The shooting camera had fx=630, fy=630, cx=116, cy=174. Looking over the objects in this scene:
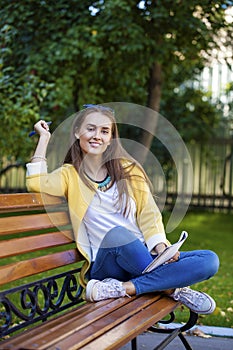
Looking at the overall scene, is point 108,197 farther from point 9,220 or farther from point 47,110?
point 47,110

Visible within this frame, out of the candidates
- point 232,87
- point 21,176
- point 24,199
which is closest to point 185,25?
point 24,199

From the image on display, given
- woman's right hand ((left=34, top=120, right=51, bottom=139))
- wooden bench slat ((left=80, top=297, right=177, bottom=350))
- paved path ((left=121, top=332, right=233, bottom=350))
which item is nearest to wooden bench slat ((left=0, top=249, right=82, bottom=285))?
wooden bench slat ((left=80, top=297, right=177, bottom=350))

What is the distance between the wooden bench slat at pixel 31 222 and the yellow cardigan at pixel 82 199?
8cm

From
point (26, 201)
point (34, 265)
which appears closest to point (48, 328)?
point (34, 265)

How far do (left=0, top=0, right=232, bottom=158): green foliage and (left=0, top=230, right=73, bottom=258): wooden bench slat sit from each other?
291 cm

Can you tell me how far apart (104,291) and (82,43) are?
432 centimetres

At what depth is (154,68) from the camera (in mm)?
8398

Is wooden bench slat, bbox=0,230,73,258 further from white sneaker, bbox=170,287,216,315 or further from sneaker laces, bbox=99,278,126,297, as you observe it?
white sneaker, bbox=170,287,216,315

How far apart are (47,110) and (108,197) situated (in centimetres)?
510

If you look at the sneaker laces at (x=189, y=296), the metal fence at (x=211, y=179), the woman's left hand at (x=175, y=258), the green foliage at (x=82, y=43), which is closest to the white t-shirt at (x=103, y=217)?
the woman's left hand at (x=175, y=258)

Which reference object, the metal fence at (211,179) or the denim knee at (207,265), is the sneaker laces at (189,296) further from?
the metal fence at (211,179)

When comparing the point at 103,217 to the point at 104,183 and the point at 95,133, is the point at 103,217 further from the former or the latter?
the point at 95,133

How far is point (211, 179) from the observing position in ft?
44.7

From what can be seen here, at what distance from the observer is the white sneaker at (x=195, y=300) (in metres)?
3.24
